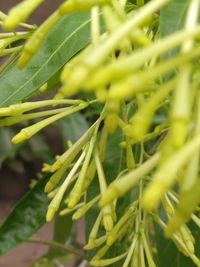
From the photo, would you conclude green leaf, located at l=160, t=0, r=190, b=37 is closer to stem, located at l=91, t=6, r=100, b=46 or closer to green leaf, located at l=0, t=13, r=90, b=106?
stem, located at l=91, t=6, r=100, b=46

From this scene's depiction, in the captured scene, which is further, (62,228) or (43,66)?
(62,228)

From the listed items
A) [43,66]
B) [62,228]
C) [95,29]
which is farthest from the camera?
[62,228]

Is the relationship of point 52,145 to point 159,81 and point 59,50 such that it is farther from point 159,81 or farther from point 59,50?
point 159,81

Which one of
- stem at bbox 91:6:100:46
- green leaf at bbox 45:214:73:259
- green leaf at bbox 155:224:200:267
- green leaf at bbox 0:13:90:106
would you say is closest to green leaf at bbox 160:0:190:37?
stem at bbox 91:6:100:46

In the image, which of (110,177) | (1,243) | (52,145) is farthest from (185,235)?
(52,145)

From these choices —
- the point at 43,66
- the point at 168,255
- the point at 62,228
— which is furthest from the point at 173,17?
the point at 62,228

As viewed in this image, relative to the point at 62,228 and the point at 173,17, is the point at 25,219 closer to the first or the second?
the point at 62,228

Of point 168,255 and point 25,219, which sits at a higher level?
point 25,219
